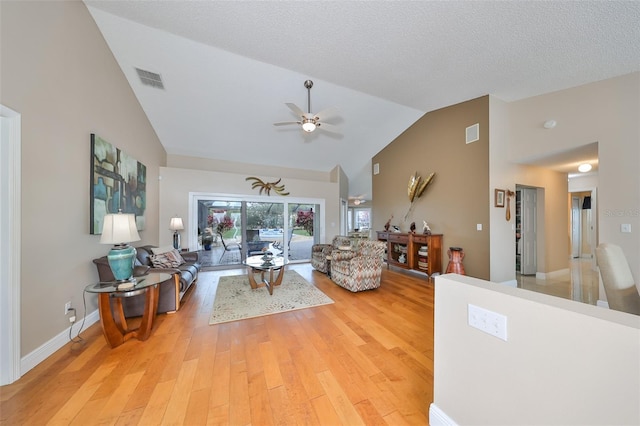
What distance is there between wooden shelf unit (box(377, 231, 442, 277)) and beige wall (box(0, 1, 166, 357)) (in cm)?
523

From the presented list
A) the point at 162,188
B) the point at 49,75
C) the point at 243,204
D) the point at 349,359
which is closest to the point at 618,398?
the point at 349,359

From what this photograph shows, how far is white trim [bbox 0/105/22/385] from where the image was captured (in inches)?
Answer: 68.1

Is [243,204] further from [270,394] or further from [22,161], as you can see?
[270,394]

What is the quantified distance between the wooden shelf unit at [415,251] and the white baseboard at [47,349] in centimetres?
520

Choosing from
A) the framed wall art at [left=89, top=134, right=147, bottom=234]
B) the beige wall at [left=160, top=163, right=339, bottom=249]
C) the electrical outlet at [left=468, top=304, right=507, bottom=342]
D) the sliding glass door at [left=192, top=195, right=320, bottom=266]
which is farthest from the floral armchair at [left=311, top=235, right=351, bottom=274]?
the electrical outlet at [left=468, top=304, right=507, bottom=342]

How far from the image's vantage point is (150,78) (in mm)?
3662

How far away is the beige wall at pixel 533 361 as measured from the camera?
0.76 m

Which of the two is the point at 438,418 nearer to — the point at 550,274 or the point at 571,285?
the point at 571,285

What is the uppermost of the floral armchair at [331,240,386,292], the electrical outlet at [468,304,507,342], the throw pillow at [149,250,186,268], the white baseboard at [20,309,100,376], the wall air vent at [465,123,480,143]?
the wall air vent at [465,123,480,143]

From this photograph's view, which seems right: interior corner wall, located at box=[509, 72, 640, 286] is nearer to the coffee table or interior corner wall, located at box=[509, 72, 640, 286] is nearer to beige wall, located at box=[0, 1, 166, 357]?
the coffee table

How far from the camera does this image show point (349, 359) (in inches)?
79.0

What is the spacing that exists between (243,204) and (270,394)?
486cm

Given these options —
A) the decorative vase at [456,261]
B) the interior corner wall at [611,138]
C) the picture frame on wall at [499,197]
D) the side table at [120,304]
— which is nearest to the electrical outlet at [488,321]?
the side table at [120,304]

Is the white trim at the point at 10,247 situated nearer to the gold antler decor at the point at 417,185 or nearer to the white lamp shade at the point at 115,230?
the white lamp shade at the point at 115,230
